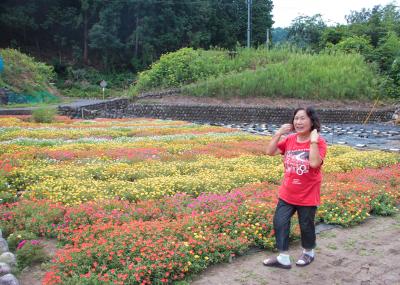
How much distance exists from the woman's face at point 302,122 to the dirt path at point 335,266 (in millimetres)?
1602

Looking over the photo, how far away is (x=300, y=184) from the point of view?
16.1 ft

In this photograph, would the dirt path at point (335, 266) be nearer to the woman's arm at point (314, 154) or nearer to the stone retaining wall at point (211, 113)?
the woman's arm at point (314, 154)

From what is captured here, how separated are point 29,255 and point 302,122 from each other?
347 centimetres

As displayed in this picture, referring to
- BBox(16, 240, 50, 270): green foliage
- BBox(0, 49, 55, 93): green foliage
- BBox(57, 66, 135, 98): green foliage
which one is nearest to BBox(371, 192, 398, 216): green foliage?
BBox(16, 240, 50, 270): green foliage

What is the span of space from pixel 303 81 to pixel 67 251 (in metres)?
27.2

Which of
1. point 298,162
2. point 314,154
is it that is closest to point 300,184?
point 298,162

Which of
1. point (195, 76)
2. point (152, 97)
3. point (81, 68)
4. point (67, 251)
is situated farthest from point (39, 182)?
point (81, 68)

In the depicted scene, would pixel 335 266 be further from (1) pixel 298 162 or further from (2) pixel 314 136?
(2) pixel 314 136

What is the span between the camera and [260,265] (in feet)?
16.9

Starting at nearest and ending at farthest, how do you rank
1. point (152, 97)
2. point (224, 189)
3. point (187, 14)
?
point (224, 189), point (152, 97), point (187, 14)

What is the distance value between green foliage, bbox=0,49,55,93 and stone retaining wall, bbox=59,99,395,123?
7.32m

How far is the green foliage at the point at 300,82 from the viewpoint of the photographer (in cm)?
2944

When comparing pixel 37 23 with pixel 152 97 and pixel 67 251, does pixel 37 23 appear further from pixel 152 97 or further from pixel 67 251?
pixel 67 251

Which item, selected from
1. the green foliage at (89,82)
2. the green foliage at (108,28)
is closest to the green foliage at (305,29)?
the green foliage at (108,28)
